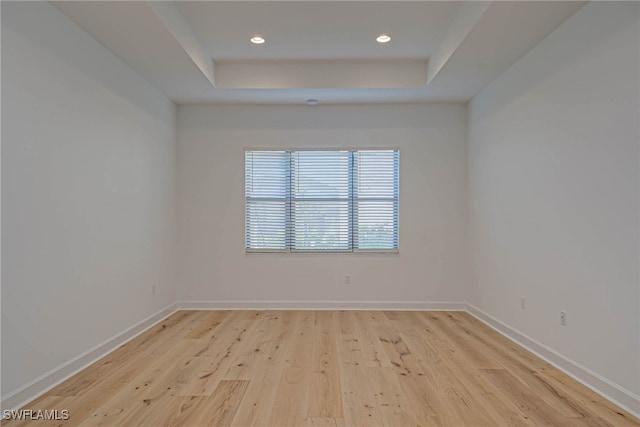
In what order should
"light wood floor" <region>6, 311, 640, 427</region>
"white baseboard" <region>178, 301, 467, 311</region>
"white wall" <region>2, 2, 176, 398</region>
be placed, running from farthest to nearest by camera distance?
"white baseboard" <region>178, 301, 467, 311</region>
"white wall" <region>2, 2, 176, 398</region>
"light wood floor" <region>6, 311, 640, 427</region>

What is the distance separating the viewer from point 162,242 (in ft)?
14.7

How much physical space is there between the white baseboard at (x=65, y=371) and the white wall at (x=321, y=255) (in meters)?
1.29

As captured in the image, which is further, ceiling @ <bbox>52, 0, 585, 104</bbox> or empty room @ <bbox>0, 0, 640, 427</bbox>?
ceiling @ <bbox>52, 0, 585, 104</bbox>

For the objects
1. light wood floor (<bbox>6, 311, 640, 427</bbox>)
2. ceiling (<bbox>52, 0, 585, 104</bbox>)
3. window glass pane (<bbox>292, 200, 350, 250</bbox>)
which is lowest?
light wood floor (<bbox>6, 311, 640, 427</bbox>)

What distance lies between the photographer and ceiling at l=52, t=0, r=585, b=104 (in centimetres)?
281

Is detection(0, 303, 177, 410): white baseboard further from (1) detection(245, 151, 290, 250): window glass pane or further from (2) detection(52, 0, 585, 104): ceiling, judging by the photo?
(2) detection(52, 0, 585, 104): ceiling

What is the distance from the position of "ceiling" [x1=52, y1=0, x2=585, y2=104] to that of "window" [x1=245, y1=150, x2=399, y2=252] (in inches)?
30.7

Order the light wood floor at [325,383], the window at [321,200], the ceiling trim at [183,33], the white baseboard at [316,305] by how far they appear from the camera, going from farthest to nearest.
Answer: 1. the window at [321,200]
2. the white baseboard at [316,305]
3. the ceiling trim at [183,33]
4. the light wood floor at [325,383]

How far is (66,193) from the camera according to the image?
275 centimetres

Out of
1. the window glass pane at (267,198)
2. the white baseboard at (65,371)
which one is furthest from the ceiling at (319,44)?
the white baseboard at (65,371)

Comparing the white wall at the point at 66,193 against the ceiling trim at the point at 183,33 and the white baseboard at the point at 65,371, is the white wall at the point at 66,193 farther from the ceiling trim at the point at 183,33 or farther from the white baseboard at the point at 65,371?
the ceiling trim at the point at 183,33

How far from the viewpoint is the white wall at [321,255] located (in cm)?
489

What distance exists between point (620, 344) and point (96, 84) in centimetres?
433

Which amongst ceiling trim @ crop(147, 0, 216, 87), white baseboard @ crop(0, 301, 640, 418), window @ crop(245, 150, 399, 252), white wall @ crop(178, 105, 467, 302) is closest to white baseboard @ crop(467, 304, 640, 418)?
white baseboard @ crop(0, 301, 640, 418)
